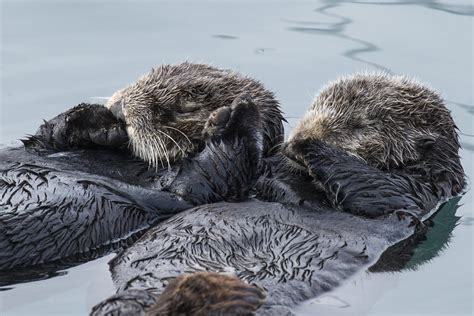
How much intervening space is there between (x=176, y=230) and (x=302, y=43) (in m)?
4.03

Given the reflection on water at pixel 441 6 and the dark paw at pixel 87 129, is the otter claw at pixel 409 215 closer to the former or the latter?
the dark paw at pixel 87 129

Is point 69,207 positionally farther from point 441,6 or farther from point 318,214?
point 441,6

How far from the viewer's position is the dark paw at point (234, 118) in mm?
6324

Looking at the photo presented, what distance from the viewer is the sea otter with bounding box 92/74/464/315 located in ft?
17.3

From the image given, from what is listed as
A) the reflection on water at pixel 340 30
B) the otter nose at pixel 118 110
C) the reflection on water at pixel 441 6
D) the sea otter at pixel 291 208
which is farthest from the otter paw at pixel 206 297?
the reflection on water at pixel 441 6

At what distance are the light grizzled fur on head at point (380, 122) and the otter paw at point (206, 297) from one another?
194 cm

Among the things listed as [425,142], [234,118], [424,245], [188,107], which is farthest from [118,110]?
[424,245]

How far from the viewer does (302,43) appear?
9.62 m

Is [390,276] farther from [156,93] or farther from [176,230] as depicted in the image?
[156,93]

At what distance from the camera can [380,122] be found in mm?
6645

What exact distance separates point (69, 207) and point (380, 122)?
1831mm

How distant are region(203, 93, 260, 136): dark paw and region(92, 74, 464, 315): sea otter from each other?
0.28 metres

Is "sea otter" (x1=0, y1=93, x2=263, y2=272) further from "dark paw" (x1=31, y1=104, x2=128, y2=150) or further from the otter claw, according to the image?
the otter claw

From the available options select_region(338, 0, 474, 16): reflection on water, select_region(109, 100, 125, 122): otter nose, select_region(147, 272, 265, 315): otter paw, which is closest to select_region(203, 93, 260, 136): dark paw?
select_region(109, 100, 125, 122): otter nose
